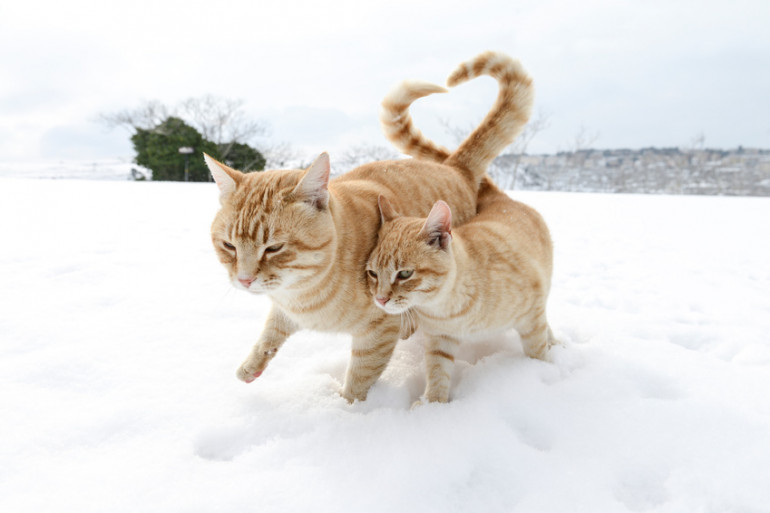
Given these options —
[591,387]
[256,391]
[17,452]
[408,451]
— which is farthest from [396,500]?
[17,452]

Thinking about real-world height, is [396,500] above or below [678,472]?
below

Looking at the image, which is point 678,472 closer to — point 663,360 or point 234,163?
point 663,360

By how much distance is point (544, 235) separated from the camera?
2633mm

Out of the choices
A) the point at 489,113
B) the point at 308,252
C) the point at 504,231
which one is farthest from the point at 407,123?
the point at 308,252

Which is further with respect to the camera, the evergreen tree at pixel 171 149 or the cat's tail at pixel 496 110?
the evergreen tree at pixel 171 149

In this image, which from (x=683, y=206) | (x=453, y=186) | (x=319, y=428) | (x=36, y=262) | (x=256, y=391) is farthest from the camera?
(x=683, y=206)

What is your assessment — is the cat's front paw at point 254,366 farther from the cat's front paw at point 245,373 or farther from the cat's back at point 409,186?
the cat's back at point 409,186

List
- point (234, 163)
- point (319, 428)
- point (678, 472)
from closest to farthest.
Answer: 1. point (678, 472)
2. point (319, 428)
3. point (234, 163)

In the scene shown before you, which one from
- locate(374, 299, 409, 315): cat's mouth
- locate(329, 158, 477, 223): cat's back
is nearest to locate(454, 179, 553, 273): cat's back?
locate(329, 158, 477, 223): cat's back

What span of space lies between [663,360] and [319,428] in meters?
1.67

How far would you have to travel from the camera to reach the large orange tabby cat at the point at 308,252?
5.51 feet

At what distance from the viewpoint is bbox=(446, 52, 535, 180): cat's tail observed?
8.94 ft

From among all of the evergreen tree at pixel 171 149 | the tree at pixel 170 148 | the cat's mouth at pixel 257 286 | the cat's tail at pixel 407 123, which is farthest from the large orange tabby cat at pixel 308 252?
the evergreen tree at pixel 171 149

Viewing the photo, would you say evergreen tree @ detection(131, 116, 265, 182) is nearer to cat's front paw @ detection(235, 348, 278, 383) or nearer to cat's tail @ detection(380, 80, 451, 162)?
cat's tail @ detection(380, 80, 451, 162)
